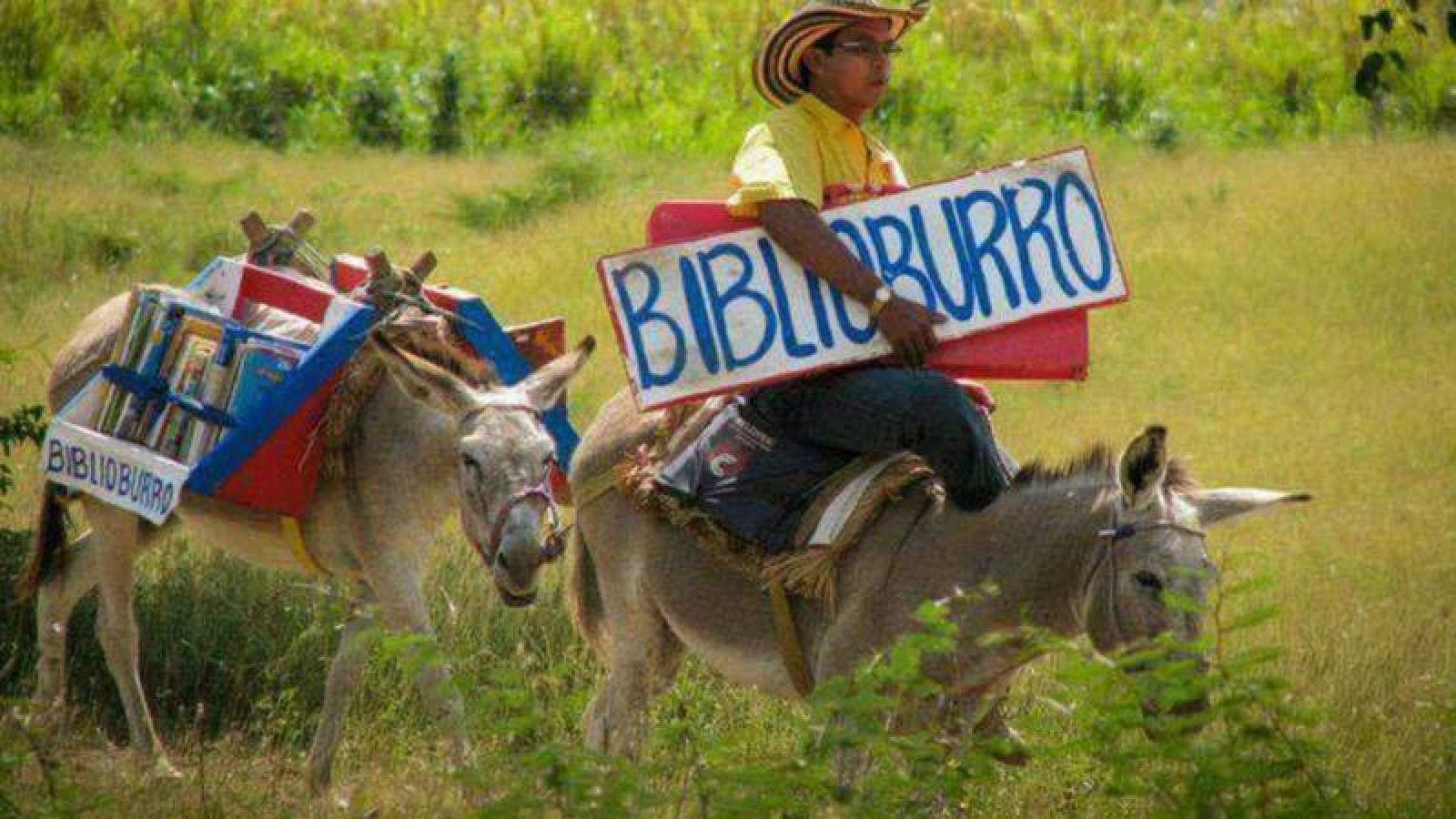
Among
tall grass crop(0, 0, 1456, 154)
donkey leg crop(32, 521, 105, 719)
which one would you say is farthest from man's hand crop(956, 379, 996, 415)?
tall grass crop(0, 0, 1456, 154)

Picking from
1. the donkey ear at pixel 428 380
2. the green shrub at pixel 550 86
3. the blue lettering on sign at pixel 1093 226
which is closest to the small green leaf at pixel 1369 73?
the blue lettering on sign at pixel 1093 226

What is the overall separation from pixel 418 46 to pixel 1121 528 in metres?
18.1

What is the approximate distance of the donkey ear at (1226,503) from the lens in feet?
20.5

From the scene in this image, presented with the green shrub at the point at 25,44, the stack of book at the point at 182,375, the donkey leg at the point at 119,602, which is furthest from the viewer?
the green shrub at the point at 25,44

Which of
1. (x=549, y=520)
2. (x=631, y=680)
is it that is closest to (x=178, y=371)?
(x=549, y=520)

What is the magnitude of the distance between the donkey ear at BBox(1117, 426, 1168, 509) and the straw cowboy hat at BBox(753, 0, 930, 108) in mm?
1467

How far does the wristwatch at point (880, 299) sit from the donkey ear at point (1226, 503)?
38.1 inches

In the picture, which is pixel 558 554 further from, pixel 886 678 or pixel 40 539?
pixel 40 539

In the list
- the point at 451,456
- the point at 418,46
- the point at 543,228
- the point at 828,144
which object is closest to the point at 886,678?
the point at 828,144

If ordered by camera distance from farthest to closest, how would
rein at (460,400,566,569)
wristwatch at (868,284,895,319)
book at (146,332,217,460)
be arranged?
1. book at (146,332,217,460)
2. rein at (460,400,566,569)
3. wristwatch at (868,284,895,319)

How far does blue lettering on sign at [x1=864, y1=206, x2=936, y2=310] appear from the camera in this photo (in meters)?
6.75

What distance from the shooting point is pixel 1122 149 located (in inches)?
819

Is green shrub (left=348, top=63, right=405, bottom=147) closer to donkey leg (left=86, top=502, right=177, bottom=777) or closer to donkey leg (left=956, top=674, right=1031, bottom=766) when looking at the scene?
donkey leg (left=86, top=502, right=177, bottom=777)

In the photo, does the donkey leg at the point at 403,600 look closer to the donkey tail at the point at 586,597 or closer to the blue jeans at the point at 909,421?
the donkey tail at the point at 586,597
